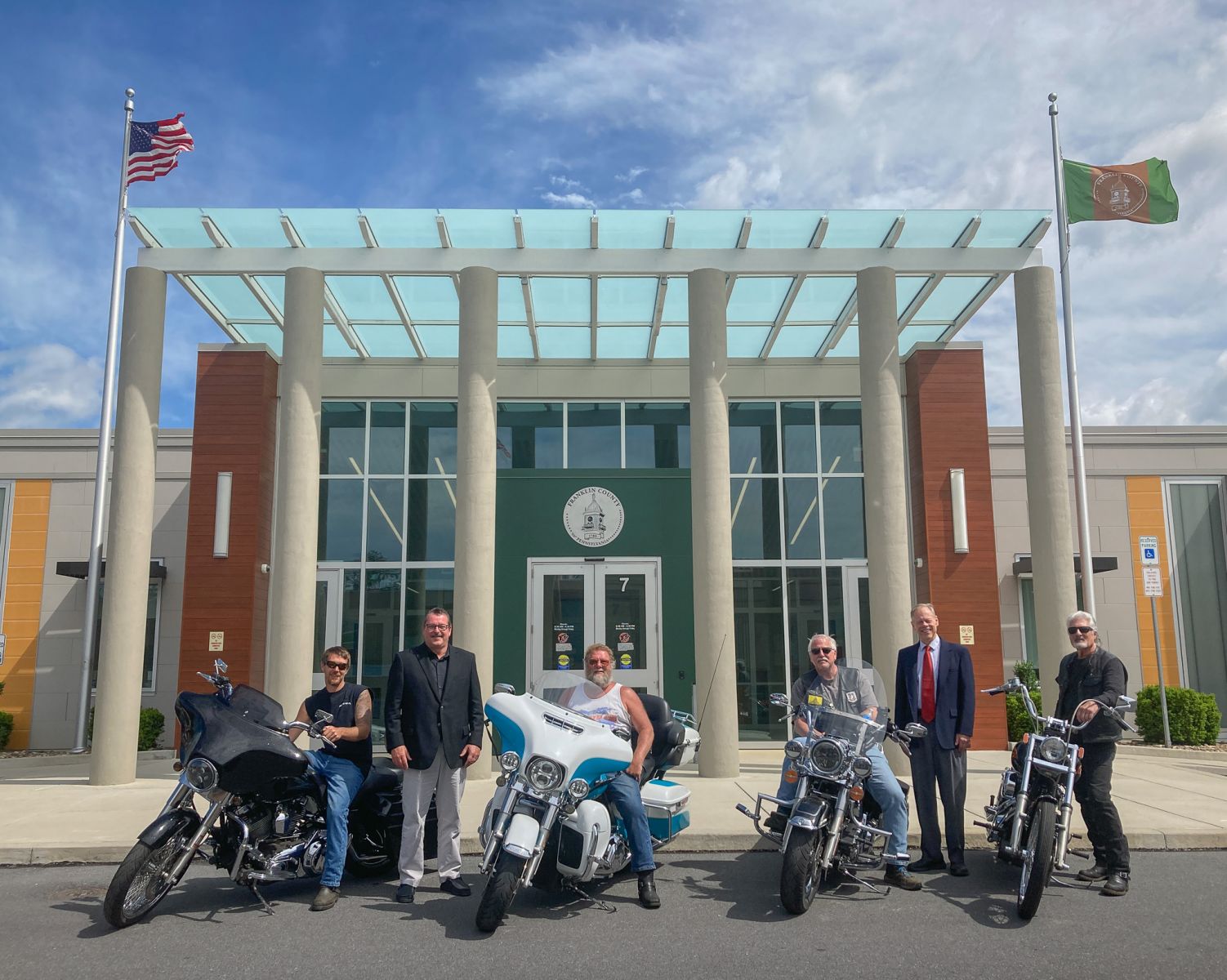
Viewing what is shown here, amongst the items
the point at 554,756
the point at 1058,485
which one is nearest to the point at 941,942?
the point at 554,756

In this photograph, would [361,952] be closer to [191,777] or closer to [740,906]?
[191,777]

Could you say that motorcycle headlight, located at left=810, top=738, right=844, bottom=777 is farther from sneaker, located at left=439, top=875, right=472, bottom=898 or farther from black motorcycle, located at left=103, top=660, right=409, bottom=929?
black motorcycle, located at left=103, top=660, right=409, bottom=929

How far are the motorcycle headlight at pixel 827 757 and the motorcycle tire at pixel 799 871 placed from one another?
0.38 metres

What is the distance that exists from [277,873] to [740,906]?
2760 mm

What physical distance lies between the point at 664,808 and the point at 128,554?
7.36 m

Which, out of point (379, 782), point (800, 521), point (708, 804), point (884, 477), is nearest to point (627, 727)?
point (379, 782)

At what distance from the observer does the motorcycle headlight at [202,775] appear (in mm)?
5473

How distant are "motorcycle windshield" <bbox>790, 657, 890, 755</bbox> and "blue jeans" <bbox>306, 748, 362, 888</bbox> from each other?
289 cm

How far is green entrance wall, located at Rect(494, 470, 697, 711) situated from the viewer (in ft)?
47.2

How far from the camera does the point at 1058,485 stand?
11.6m

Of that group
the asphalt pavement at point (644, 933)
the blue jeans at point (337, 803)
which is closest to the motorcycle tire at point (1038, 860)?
the asphalt pavement at point (644, 933)

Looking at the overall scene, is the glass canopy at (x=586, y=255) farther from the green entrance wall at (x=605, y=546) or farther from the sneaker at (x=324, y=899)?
the sneaker at (x=324, y=899)

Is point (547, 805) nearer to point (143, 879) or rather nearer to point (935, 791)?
point (143, 879)

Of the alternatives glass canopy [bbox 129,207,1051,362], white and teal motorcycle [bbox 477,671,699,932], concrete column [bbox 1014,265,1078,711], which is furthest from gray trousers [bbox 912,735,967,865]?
A: glass canopy [bbox 129,207,1051,362]
